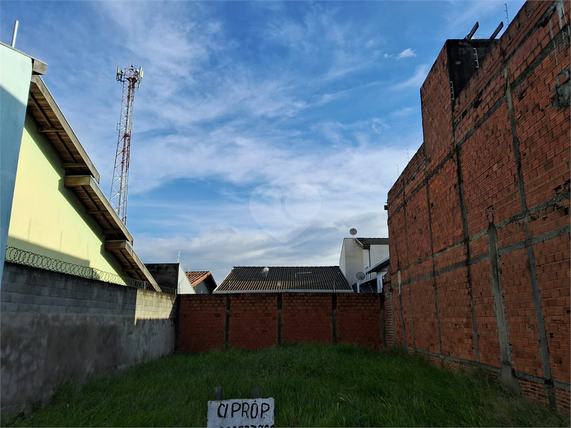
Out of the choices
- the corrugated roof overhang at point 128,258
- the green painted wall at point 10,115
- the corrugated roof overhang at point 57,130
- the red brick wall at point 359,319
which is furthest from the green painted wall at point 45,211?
the red brick wall at point 359,319

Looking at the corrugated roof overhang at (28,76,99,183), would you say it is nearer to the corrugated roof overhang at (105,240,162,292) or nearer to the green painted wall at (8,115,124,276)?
the green painted wall at (8,115,124,276)

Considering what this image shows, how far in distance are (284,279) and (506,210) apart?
20662mm

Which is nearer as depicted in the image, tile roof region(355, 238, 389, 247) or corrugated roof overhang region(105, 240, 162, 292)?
corrugated roof overhang region(105, 240, 162, 292)

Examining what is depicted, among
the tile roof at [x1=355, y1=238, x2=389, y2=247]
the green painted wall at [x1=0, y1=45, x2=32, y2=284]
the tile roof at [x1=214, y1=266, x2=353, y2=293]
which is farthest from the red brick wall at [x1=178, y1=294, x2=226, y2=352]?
the tile roof at [x1=355, y1=238, x2=389, y2=247]

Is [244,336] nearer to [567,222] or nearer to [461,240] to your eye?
[461,240]

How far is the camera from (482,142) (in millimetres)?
6445

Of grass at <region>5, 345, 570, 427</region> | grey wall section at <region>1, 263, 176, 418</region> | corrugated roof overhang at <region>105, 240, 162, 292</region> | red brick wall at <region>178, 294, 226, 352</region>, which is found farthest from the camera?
red brick wall at <region>178, 294, 226, 352</region>

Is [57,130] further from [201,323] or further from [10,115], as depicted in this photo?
[201,323]

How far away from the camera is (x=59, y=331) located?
676cm

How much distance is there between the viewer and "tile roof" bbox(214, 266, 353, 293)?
23672mm

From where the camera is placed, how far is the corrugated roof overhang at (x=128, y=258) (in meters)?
12.1

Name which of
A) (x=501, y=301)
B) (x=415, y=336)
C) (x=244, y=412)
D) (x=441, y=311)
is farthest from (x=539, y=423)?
(x=415, y=336)

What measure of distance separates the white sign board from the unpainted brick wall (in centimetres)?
1005

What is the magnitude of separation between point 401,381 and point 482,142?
426 cm
